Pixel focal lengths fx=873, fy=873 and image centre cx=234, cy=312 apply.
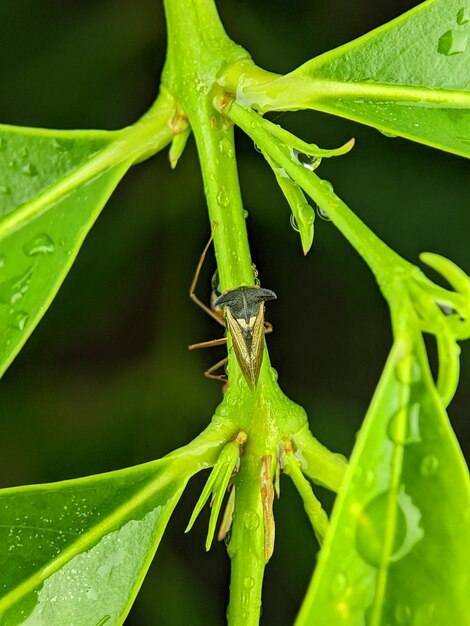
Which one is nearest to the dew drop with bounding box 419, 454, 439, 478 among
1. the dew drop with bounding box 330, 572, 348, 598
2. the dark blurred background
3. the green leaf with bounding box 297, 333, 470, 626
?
the green leaf with bounding box 297, 333, 470, 626

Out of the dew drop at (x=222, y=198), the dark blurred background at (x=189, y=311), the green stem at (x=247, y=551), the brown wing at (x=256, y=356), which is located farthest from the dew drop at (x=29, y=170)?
the dark blurred background at (x=189, y=311)

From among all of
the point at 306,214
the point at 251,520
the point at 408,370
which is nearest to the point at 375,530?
the point at 408,370

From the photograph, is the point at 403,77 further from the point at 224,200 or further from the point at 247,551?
the point at 247,551

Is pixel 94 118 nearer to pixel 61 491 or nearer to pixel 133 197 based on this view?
pixel 133 197

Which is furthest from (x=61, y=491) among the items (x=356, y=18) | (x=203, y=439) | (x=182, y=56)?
(x=356, y=18)

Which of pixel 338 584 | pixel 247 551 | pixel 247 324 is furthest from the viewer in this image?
pixel 247 324
